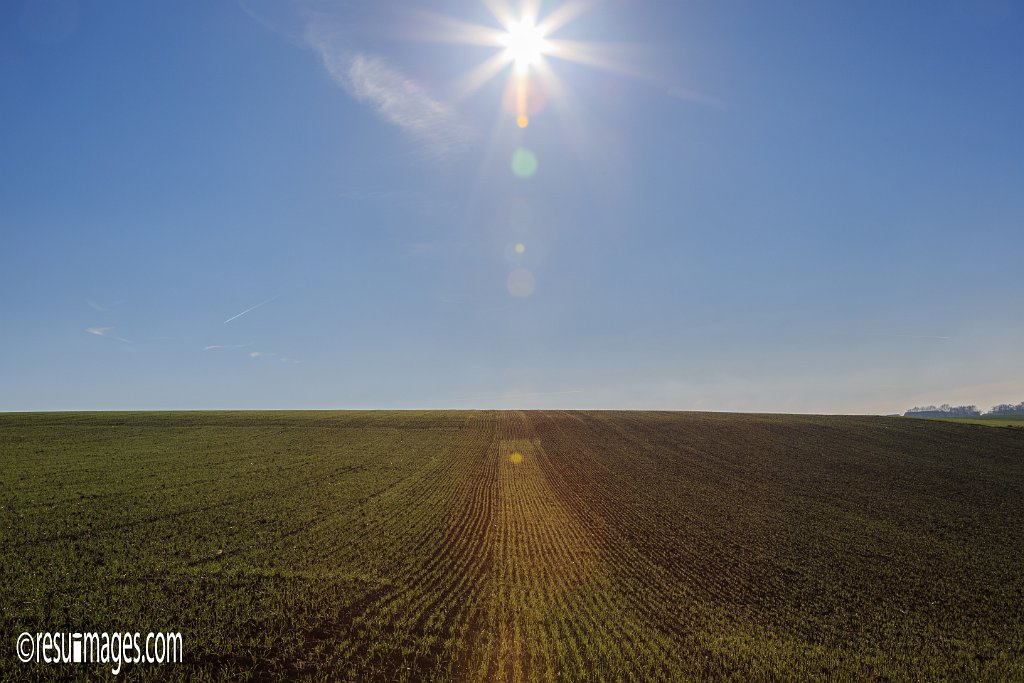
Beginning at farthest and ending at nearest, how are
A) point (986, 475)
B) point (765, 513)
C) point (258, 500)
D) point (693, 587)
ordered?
point (986, 475), point (765, 513), point (258, 500), point (693, 587)

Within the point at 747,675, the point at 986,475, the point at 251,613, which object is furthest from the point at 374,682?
the point at 986,475

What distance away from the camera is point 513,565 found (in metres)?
17.8

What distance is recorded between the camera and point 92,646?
1063 centimetres

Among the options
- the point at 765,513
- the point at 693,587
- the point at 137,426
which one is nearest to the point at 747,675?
the point at 693,587

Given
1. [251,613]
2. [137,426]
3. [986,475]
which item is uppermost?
[137,426]

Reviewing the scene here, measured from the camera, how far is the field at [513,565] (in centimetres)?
1154

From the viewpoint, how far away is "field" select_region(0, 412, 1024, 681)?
37.9ft

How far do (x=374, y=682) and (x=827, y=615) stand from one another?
13.2m

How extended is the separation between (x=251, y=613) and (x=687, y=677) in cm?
1077

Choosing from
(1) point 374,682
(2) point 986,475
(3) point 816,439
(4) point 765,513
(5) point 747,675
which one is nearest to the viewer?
(1) point 374,682

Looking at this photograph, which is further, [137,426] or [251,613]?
[137,426]

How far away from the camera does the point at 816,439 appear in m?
52.0

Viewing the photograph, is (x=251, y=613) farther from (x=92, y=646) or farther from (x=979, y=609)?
(x=979, y=609)

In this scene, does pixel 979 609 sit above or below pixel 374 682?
below
